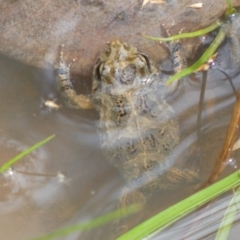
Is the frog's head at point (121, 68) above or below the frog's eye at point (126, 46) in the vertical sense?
below

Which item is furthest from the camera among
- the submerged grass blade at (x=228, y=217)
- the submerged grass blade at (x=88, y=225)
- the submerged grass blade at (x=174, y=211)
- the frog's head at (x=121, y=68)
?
the submerged grass blade at (x=88, y=225)

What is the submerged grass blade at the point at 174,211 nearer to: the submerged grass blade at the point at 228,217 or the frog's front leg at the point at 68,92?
the submerged grass blade at the point at 228,217

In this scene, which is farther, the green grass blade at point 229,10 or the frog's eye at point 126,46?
the frog's eye at point 126,46

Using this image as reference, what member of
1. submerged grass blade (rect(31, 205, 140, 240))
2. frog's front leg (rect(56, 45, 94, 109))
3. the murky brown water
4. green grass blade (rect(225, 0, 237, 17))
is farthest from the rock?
submerged grass blade (rect(31, 205, 140, 240))

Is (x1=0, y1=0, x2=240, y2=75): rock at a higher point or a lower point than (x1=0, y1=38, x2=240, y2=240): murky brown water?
higher

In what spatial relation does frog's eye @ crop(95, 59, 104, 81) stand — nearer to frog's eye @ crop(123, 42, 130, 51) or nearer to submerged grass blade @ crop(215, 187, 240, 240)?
frog's eye @ crop(123, 42, 130, 51)

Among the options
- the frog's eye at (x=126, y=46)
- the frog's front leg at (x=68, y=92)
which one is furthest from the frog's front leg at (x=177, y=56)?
the frog's front leg at (x=68, y=92)

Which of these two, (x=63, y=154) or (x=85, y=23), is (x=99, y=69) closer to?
(x=85, y=23)

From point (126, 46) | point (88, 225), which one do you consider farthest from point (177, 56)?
point (88, 225)

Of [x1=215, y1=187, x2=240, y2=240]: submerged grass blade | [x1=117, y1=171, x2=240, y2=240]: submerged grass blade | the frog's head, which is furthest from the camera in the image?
the frog's head
